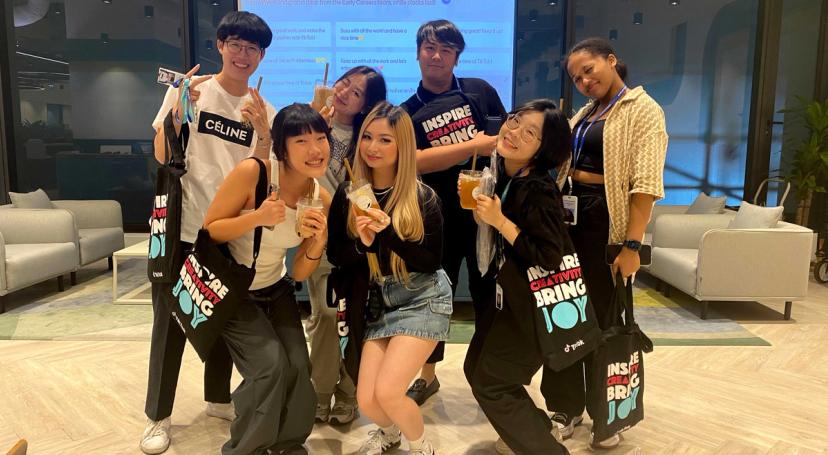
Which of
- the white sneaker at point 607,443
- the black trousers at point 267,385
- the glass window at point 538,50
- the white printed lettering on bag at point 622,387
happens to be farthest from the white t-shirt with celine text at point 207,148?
the glass window at point 538,50

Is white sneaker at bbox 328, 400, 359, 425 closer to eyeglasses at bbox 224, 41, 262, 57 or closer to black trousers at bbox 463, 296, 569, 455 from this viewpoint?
black trousers at bbox 463, 296, 569, 455

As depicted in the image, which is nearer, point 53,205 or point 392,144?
point 392,144

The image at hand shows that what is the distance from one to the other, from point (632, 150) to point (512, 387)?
1.00 metres

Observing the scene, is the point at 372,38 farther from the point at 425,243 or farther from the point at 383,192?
the point at 425,243

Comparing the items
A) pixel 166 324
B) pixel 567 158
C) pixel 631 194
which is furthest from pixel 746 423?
pixel 166 324

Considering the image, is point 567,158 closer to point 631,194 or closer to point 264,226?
point 631,194

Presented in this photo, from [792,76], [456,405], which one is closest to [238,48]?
[456,405]

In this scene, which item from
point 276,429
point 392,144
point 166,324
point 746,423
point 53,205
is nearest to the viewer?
point 276,429

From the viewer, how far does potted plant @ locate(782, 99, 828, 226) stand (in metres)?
5.79

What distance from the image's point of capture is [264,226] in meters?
2.01

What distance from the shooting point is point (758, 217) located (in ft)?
14.2

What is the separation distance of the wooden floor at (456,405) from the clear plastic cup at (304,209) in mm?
1020

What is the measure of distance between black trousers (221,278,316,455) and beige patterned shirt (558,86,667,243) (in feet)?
4.14

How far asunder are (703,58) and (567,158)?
234 inches
